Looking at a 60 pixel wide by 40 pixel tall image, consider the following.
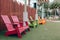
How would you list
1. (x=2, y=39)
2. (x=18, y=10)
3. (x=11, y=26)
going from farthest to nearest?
(x=18, y=10) < (x=11, y=26) < (x=2, y=39)

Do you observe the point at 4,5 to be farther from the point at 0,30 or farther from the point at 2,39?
the point at 2,39

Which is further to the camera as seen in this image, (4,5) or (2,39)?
(4,5)

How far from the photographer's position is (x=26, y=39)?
26.8 feet

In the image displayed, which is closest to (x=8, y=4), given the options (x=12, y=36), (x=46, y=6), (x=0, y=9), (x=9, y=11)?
(x=9, y=11)

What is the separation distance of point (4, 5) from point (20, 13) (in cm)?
384

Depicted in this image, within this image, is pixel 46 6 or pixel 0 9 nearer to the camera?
pixel 0 9

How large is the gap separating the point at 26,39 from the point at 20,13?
20.9ft

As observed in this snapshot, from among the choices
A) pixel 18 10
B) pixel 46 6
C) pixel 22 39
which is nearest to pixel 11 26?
pixel 22 39

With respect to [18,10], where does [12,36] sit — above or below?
below

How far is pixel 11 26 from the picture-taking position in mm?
9500

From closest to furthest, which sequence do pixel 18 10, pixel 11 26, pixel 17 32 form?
pixel 17 32, pixel 11 26, pixel 18 10

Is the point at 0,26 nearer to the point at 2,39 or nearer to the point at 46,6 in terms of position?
the point at 2,39

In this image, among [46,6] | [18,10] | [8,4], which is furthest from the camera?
[46,6]

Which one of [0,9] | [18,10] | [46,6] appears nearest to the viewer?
[0,9]
